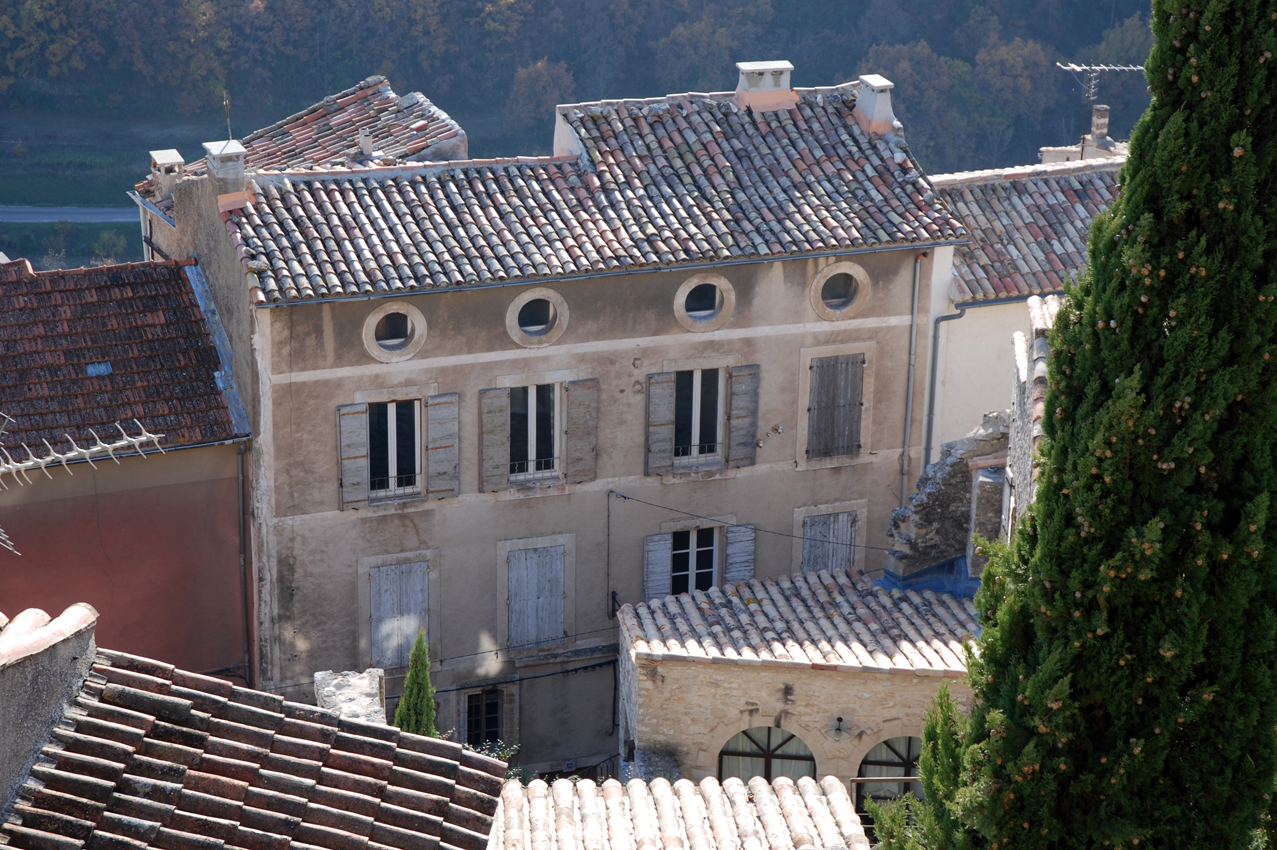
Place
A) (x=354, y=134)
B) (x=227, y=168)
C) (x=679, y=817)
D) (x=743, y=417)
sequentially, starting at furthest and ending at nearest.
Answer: (x=354, y=134) → (x=743, y=417) → (x=227, y=168) → (x=679, y=817)

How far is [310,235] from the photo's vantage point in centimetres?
1659

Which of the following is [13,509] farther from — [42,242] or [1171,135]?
[42,242]

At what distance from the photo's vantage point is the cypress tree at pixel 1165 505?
7.86 meters

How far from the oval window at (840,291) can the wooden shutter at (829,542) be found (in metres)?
2.83

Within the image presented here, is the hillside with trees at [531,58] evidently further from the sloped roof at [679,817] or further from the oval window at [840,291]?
the sloped roof at [679,817]

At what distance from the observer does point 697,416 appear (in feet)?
61.3

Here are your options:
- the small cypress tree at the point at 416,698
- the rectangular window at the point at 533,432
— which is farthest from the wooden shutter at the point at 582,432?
the small cypress tree at the point at 416,698

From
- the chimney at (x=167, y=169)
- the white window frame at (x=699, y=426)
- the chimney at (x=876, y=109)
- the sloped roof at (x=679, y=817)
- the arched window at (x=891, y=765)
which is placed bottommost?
the arched window at (x=891, y=765)

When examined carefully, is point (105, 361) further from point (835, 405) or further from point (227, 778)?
point (227, 778)

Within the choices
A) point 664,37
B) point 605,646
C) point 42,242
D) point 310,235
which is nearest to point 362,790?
point 310,235

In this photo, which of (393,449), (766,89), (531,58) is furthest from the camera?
(531,58)

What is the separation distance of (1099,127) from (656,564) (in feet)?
51.4

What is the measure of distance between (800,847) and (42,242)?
4518 centimetres

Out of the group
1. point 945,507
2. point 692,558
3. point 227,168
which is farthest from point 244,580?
point 945,507
